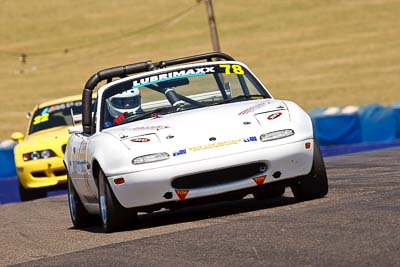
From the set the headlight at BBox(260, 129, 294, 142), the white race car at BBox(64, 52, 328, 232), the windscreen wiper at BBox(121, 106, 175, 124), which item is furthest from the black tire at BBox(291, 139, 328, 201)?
the windscreen wiper at BBox(121, 106, 175, 124)

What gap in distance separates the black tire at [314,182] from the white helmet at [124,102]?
60.9 inches

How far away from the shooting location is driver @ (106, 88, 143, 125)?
10047 millimetres

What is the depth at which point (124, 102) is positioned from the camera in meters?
10.1

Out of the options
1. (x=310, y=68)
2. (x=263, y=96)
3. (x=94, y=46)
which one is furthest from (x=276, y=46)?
(x=263, y=96)

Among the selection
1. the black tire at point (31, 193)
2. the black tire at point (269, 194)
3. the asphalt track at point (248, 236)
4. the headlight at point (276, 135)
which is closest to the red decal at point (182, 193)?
the asphalt track at point (248, 236)

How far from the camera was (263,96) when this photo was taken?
1020cm

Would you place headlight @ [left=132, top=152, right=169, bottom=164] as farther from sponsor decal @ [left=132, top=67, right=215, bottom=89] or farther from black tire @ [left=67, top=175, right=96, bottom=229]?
black tire @ [left=67, top=175, right=96, bottom=229]

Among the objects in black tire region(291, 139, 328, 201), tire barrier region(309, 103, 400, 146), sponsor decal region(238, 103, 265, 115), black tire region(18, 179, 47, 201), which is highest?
sponsor decal region(238, 103, 265, 115)

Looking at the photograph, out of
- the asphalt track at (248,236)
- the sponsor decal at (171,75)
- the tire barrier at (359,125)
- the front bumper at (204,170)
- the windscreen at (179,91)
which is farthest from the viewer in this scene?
the tire barrier at (359,125)

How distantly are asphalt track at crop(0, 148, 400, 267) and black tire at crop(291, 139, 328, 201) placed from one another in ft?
0.34

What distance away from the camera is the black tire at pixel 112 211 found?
912 centimetres

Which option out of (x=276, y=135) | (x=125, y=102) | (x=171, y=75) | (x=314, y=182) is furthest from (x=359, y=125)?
(x=276, y=135)

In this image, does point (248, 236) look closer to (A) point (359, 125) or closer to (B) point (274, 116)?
(B) point (274, 116)

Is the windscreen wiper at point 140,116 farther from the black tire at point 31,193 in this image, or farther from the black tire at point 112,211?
the black tire at point 31,193
